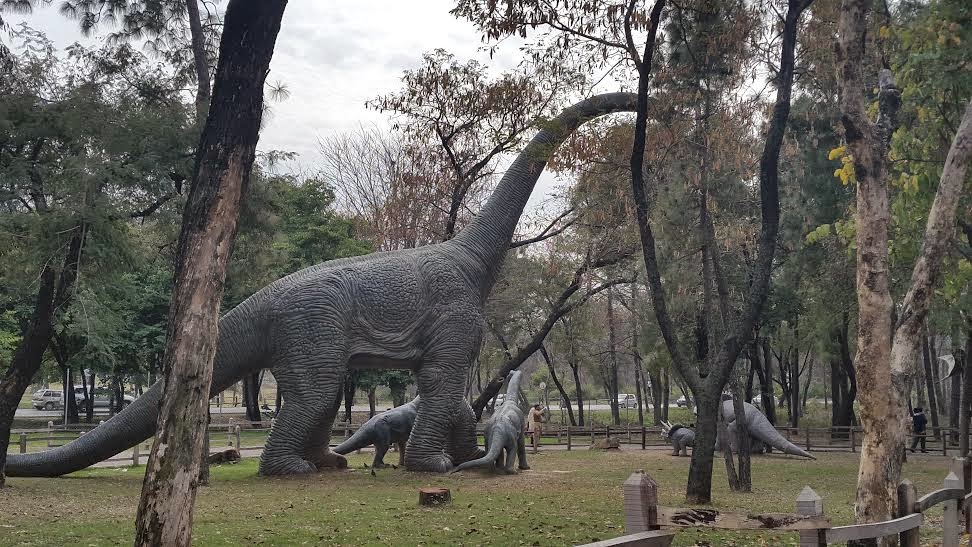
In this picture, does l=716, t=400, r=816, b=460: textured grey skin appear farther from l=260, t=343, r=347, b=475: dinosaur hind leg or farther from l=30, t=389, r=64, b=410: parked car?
l=30, t=389, r=64, b=410: parked car

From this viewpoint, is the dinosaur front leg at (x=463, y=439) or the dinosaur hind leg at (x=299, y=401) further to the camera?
the dinosaur front leg at (x=463, y=439)

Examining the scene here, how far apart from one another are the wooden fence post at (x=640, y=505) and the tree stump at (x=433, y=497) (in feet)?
21.2

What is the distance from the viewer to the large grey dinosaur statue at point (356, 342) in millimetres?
14594

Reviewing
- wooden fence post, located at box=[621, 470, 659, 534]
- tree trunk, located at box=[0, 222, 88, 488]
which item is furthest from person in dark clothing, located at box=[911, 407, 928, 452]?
wooden fence post, located at box=[621, 470, 659, 534]

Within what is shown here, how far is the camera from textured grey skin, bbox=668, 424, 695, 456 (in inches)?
891

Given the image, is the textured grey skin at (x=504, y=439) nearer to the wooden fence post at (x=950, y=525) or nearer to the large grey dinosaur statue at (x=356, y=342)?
the large grey dinosaur statue at (x=356, y=342)

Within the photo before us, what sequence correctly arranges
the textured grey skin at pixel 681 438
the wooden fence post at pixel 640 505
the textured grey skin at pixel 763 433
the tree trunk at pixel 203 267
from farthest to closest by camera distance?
the textured grey skin at pixel 681 438, the textured grey skin at pixel 763 433, the tree trunk at pixel 203 267, the wooden fence post at pixel 640 505

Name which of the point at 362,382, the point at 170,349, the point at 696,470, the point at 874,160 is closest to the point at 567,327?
the point at 362,382

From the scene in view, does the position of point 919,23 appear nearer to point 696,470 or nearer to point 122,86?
point 696,470

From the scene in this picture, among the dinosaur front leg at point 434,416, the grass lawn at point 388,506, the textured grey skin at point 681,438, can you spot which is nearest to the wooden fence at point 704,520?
the grass lawn at point 388,506

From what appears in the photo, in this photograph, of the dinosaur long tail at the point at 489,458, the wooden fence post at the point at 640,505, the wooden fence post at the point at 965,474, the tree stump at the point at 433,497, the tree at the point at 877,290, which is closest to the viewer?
the wooden fence post at the point at 640,505

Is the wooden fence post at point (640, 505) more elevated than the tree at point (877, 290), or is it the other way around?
the tree at point (877, 290)

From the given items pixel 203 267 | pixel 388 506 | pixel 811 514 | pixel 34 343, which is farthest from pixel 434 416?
pixel 811 514

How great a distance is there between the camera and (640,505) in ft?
15.4
